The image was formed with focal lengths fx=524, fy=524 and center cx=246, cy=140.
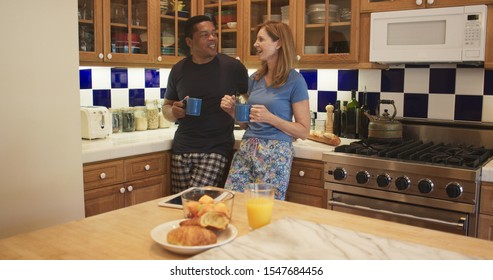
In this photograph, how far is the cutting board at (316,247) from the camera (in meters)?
1.21

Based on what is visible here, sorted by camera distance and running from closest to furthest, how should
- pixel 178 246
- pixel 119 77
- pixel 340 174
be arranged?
pixel 178 246, pixel 340 174, pixel 119 77

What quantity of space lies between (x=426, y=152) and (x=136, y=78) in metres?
2.16

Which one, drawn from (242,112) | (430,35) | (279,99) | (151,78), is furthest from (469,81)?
(151,78)

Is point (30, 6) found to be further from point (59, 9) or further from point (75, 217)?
point (75, 217)

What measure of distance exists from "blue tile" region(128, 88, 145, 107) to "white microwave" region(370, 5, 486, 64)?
1.76m

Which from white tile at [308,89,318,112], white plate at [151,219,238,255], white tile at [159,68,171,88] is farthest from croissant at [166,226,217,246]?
white tile at [159,68,171,88]

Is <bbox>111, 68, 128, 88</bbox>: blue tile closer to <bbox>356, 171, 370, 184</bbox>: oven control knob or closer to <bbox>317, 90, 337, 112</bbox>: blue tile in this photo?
<bbox>317, 90, 337, 112</bbox>: blue tile

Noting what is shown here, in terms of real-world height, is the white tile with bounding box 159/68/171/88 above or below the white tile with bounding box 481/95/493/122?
above

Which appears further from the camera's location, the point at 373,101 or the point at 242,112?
the point at 373,101

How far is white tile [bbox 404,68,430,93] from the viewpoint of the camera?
328cm

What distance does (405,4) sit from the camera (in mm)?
2977

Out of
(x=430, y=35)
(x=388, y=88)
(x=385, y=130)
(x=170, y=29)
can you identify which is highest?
(x=170, y=29)

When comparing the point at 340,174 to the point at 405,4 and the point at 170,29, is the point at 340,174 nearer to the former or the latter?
the point at 405,4

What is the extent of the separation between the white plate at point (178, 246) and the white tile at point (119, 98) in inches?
98.4
